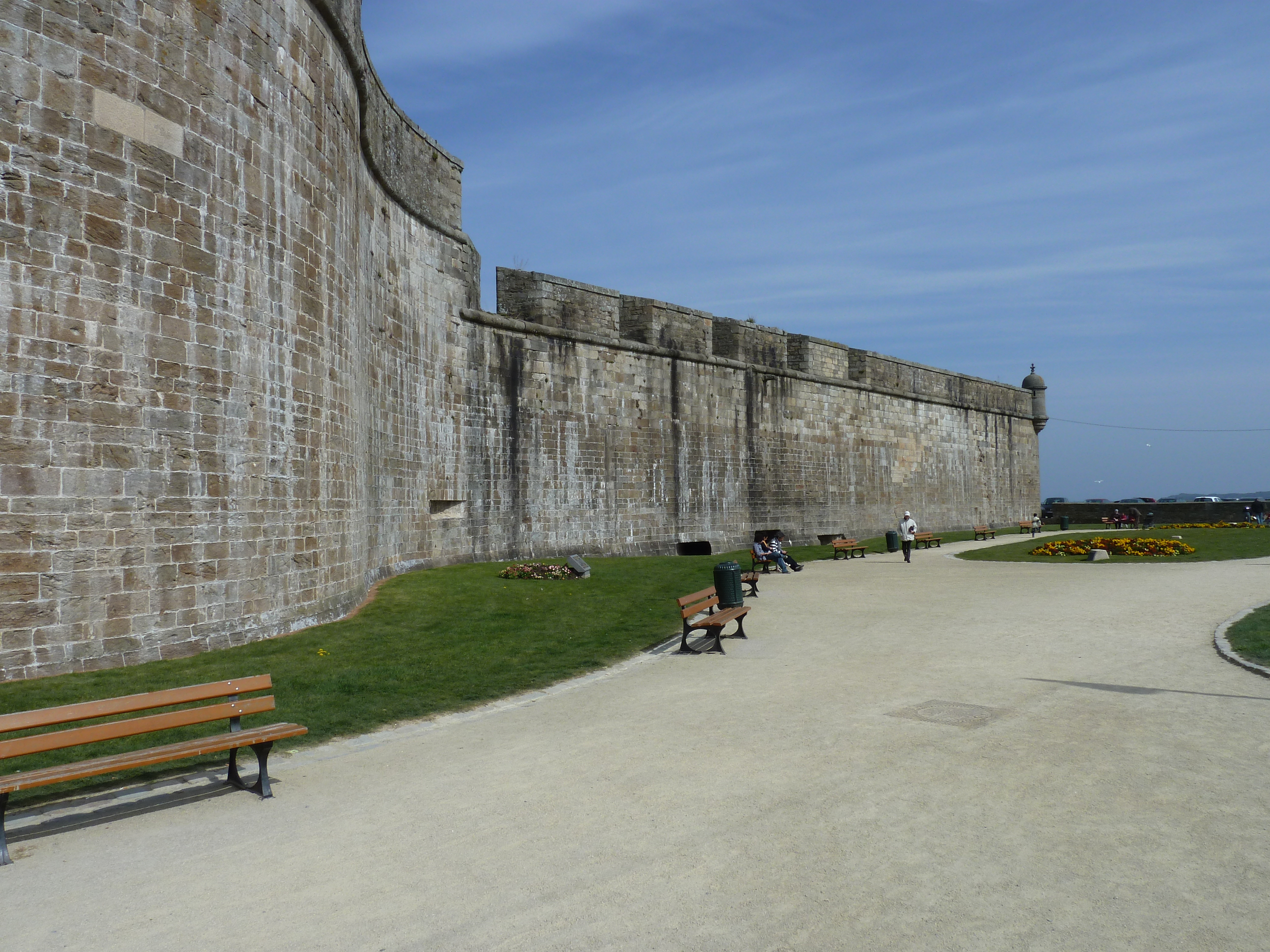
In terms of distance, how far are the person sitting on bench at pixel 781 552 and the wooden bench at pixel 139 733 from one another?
1545 cm

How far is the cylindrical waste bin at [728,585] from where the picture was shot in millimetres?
12500

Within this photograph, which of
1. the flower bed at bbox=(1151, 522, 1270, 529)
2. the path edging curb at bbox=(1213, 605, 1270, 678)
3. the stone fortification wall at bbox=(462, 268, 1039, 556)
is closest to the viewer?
the path edging curb at bbox=(1213, 605, 1270, 678)

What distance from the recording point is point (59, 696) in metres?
7.21

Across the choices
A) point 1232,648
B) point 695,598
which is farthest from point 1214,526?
point 695,598

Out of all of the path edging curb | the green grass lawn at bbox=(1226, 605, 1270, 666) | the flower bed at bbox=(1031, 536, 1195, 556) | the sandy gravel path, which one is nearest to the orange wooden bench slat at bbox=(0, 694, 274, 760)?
the sandy gravel path

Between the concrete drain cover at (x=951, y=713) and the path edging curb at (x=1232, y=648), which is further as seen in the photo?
the path edging curb at (x=1232, y=648)

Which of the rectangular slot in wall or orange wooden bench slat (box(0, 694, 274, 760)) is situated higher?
the rectangular slot in wall

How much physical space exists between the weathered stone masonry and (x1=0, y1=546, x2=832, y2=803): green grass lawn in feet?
1.99

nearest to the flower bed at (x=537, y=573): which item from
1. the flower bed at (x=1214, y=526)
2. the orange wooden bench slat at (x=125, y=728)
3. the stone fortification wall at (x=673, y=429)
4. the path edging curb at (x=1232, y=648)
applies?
the stone fortification wall at (x=673, y=429)

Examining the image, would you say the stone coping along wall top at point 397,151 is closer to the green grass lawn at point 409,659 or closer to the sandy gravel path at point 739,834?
the green grass lawn at point 409,659

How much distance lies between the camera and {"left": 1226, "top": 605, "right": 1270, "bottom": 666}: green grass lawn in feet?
29.6

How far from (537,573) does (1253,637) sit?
34.2 ft

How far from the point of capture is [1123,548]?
22375mm

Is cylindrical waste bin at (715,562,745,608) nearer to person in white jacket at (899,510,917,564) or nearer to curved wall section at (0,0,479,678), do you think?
curved wall section at (0,0,479,678)
